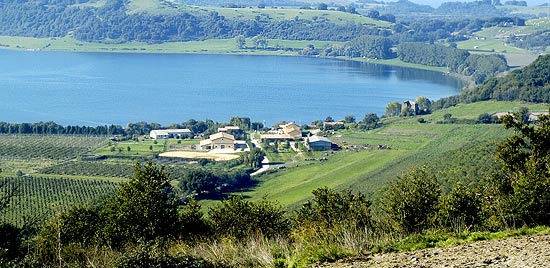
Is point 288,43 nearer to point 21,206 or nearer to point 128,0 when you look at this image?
point 128,0

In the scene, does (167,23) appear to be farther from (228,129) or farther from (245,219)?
(245,219)

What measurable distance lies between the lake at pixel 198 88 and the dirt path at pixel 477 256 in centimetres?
3776

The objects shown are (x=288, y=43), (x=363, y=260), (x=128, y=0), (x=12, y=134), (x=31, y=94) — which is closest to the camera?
(x=363, y=260)

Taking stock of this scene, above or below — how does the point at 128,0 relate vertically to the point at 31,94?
above

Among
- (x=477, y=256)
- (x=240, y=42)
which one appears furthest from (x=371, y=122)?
(x=240, y=42)

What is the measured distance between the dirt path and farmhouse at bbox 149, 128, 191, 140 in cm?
3050

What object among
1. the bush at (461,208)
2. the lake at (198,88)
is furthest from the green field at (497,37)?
the bush at (461,208)

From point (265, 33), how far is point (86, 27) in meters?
26.5

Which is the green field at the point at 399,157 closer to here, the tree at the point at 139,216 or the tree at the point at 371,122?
the tree at the point at 371,122

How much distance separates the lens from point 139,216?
9047 mm

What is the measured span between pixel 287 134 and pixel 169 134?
228 inches

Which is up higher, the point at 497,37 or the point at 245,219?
the point at 245,219

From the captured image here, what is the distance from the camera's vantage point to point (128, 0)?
120m

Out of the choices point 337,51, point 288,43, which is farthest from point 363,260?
point 288,43
